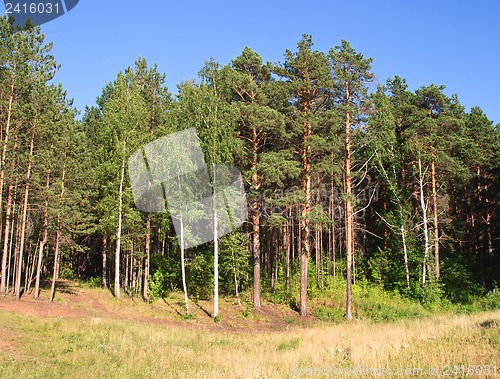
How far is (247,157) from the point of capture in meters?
25.6

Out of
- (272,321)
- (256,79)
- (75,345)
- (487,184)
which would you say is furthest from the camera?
(487,184)

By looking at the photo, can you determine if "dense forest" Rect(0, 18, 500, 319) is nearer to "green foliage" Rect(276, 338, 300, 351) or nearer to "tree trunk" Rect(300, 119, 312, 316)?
"tree trunk" Rect(300, 119, 312, 316)

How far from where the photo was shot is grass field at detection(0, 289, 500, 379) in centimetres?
1041

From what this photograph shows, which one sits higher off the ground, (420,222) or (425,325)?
(420,222)

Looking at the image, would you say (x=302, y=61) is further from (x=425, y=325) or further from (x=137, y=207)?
(x=425, y=325)

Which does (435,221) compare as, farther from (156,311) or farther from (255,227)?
(156,311)

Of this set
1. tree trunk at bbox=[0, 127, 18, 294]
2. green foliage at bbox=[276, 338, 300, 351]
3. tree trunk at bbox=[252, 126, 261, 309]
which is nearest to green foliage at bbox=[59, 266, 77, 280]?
tree trunk at bbox=[0, 127, 18, 294]

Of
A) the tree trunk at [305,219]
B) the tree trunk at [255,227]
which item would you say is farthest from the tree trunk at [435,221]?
the tree trunk at [255,227]

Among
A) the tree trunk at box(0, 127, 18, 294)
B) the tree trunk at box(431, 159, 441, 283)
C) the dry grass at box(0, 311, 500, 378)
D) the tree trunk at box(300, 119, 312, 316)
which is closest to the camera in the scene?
the dry grass at box(0, 311, 500, 378)

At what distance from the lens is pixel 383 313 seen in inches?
977

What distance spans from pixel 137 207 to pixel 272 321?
35.0 feet

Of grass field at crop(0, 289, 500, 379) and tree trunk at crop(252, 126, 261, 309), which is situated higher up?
tree trunk at crop(252, 126, 261, 309)

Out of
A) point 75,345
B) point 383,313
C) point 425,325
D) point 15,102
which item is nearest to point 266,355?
point 75,345

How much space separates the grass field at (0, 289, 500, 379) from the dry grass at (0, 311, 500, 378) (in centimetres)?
3
